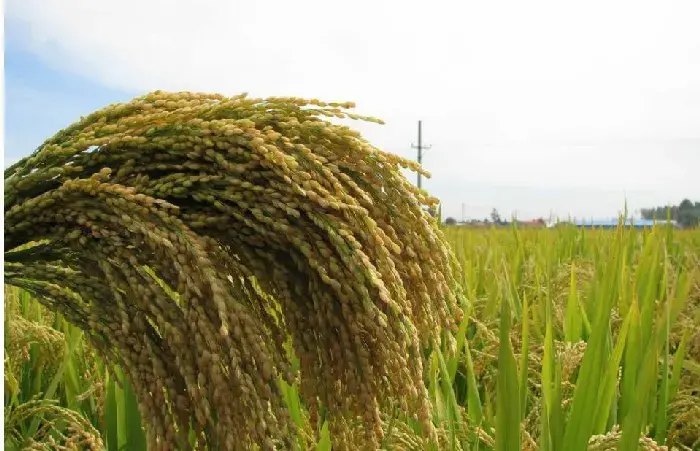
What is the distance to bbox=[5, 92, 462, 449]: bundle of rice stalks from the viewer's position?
1430 mm

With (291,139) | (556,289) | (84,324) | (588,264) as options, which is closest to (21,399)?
(84,324)

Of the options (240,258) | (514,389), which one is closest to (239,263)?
(240,258)

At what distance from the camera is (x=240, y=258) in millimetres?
1616

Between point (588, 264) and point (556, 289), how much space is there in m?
1.16

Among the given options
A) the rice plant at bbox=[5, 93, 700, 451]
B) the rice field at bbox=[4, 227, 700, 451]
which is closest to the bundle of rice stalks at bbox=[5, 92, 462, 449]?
the rice plant at bbox=[5, 93, 700, 451]

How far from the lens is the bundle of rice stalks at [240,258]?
56.3 inches

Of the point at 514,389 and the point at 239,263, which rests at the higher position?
the point at 239,263

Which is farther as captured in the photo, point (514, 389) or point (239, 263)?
point (514, 389)

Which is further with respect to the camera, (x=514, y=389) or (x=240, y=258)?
(x=514, y=389)

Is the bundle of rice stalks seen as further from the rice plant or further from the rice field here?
the rice field

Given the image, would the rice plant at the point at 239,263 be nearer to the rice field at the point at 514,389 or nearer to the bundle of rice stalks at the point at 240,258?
the bundle of rice stalks at the point at 240,258

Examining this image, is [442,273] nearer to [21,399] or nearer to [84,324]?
[84,324]

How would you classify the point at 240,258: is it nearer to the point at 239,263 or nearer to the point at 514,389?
the point at 239,263

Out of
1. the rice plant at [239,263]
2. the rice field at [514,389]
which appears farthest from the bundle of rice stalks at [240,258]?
the rice field at [514,389]
